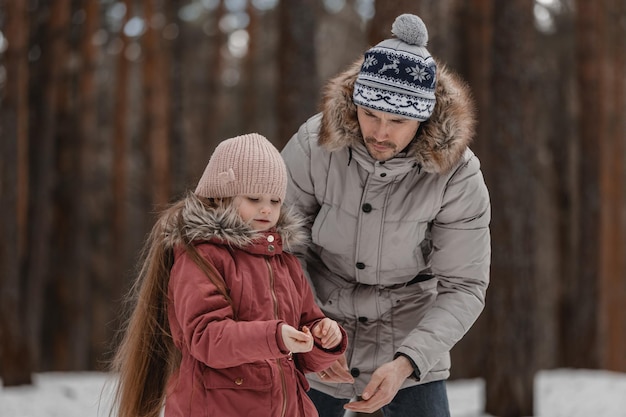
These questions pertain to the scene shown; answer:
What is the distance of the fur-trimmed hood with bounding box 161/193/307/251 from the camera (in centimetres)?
258

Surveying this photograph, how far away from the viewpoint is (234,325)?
2.41 metres

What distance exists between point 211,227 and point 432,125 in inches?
34.3

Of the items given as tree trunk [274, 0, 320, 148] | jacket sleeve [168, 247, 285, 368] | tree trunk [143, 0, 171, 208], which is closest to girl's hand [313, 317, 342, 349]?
jacket sleeve [168, 247, 285, 368]

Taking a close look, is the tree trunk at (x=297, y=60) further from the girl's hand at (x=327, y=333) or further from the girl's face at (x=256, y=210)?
the girl's hand at (x=327, y=333)

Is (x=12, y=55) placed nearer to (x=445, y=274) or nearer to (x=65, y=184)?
(x=65, y=184)

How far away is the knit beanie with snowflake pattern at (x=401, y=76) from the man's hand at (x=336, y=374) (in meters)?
0.86

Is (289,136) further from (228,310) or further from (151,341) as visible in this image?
(228,310)

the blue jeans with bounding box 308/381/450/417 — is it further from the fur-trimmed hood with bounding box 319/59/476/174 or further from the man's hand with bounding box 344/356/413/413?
the fur-trimmed hood with bounding box 319/59/476/174

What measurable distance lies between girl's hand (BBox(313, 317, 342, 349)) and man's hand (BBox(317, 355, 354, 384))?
0.33 m

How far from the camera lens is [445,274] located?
124 inches

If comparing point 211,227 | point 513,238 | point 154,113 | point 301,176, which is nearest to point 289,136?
point 513,238

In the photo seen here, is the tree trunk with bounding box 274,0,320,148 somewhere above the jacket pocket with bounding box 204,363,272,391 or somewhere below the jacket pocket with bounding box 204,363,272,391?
above

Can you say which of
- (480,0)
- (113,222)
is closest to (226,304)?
(480,0)

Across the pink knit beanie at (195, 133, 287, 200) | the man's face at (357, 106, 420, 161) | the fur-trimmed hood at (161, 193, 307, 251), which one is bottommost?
the fur-trimmed hood at (161, 193, 307, 251)
